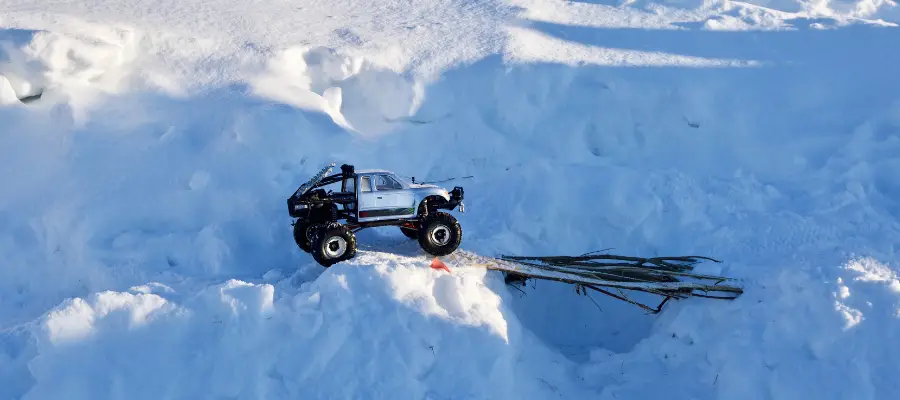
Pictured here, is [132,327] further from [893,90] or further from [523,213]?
[893,90]

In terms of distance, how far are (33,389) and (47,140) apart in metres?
5.49

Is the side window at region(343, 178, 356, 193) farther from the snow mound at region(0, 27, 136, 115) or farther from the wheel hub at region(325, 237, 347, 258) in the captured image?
the snow mound at region(0, 27, 136, 115)

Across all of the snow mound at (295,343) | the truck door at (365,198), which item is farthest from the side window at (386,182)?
the snow mound at (295,343)

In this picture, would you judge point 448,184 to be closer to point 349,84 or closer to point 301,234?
point 349,84

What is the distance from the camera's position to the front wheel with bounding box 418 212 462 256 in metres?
10.4

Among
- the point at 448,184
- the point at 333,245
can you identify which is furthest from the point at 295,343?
the point at 448,184

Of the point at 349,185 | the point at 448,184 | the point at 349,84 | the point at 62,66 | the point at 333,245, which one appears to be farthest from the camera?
the point at 349,84

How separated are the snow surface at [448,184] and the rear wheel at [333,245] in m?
0.33

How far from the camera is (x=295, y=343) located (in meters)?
8.56

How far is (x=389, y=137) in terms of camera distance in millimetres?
13242

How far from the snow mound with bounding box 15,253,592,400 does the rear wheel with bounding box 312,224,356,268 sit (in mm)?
643

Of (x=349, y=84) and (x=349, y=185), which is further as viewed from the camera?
(x=349, y=84)

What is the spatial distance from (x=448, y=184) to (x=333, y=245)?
3.28 meters

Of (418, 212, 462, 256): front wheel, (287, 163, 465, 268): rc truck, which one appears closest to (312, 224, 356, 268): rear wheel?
(287, 163, 465, 268): rc truck
